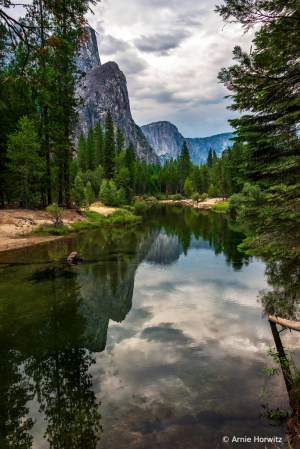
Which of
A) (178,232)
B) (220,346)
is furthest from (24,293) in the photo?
(178,232)

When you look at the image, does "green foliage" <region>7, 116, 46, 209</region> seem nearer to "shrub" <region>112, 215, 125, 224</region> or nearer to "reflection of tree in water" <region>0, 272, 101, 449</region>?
"shrub" <region>112, 215, 125, 224</region>

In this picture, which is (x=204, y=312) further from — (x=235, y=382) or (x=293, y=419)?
(x=293, y=419)

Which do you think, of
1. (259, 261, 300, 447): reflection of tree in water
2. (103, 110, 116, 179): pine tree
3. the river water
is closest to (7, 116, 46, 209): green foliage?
the river water

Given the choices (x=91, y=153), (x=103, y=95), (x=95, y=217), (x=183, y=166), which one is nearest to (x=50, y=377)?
(x=95, y=217)

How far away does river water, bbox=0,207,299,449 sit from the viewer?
455 cm

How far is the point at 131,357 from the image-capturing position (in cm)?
684

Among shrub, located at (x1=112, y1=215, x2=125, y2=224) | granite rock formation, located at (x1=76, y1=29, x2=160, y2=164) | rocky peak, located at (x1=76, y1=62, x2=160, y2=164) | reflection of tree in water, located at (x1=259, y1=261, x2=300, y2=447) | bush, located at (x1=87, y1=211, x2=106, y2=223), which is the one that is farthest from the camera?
granite rock formation, located at (x1=76, y1=29, x2=160, y2=164)

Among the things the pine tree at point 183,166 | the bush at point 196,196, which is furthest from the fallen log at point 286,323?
the pine tree at point 183,166

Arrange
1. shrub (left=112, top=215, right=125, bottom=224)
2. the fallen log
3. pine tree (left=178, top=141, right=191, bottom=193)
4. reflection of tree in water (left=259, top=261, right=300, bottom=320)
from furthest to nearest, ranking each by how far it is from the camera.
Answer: pine tree (left=178, top=141, right=191, bottom=193) < shrub (left=112, top=215, right=125, bottom=224) < reflection of tree in water (left=259, top=261, right=300, bottom=320) < the fallen log

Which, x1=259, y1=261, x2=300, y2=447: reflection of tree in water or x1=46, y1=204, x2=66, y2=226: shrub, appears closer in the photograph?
x1=259, y1=261, x2=300, y2=447: reflection of tree in water

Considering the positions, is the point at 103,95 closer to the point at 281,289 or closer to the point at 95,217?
the point at 95,217

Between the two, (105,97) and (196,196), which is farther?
(105,97)

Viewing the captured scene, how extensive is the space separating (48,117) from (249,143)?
24.2 m

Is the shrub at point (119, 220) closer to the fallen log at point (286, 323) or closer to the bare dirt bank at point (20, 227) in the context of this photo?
the bare dirt bank at point (20, 227)
